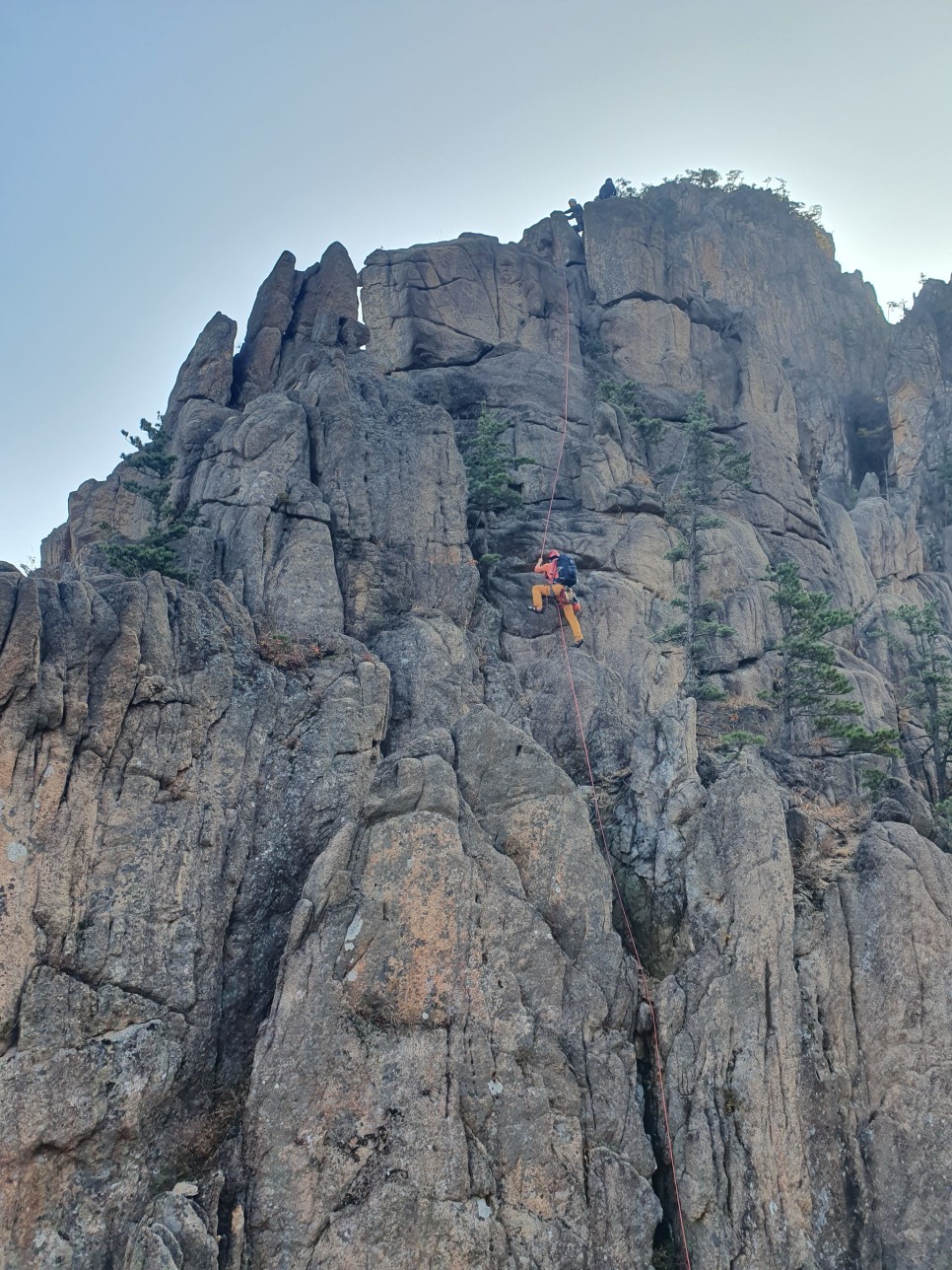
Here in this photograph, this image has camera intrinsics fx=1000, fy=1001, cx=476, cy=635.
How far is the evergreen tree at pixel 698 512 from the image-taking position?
36353 millimetres

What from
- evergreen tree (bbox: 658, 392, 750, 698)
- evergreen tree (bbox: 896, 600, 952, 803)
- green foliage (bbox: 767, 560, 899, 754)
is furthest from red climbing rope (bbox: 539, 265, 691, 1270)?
evergreen tree (bbox: 896, 600, 952, 803)

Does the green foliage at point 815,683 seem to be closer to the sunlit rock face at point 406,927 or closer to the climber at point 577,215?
the sunlit rock face at point 406,927

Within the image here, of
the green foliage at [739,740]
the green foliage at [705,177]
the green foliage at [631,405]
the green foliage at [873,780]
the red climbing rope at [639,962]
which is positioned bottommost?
the red climbing rope at [639,962]

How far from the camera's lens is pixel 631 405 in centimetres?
4778

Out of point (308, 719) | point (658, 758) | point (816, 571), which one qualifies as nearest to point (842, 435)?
point (816, 571)

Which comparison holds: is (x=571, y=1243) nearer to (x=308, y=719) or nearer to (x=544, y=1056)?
(x=544, y=1056)

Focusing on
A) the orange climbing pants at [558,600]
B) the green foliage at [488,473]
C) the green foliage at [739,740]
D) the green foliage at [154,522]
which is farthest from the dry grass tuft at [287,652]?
the green foliage at [739,740]

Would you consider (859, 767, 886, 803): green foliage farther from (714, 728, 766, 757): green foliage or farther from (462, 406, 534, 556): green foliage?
(462, 406, 534, 556): green foliage

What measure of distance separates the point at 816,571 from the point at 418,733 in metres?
27.2

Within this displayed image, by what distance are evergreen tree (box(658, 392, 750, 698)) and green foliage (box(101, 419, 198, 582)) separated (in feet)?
56.2

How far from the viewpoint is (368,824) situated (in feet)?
73.9

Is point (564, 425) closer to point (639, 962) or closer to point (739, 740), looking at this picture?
point (739, 740)

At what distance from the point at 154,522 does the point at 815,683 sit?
24908mm

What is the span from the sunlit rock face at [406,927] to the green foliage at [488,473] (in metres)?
2.62
